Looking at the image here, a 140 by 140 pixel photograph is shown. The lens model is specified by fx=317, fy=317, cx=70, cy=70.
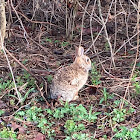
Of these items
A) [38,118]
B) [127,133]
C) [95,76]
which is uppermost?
[95,76]

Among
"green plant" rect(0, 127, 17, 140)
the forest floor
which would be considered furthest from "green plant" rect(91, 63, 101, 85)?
"green plant" rect(0, 127, 17, 140)

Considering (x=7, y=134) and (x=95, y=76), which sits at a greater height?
(x=95, y=76)

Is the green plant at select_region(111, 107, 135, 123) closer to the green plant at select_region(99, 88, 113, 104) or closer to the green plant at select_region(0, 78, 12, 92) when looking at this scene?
the green plant at select_region(99, 88, 113, 104)

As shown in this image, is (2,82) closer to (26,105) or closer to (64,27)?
(26,105)

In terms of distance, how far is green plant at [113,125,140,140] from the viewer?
162 inches

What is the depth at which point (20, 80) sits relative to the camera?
5.13 meters

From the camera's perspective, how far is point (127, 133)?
4145 mm

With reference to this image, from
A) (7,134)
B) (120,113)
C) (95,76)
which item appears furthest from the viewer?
(95,76)

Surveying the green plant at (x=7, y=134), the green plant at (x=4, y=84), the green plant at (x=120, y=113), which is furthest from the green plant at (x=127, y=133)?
the green plant at (x=4, y=84)

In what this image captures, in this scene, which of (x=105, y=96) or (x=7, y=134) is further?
(x=105, y=96)

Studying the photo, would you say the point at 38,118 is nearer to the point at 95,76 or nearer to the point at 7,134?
the point at 7,134

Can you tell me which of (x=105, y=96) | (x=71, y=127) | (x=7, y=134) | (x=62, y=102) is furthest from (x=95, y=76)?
(x=7, y=134)

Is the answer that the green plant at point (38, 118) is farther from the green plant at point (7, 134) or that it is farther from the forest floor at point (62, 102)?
the green plant at point (7, 134)

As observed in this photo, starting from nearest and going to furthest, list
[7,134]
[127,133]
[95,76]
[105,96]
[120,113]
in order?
[7,134] < [127,133] < [120,113] < [105,96] < [95,76]
